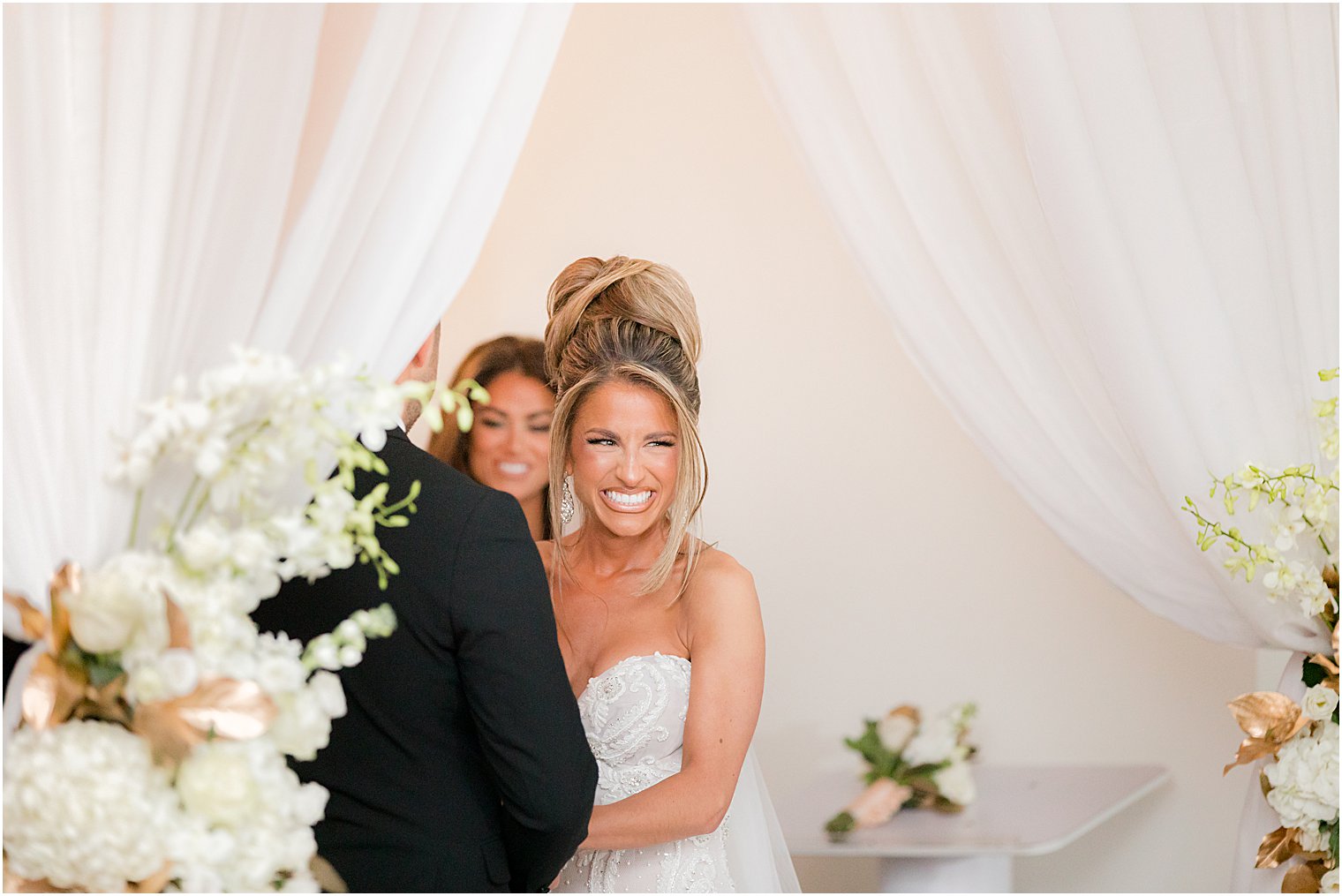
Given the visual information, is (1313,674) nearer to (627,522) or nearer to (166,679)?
(627,522)

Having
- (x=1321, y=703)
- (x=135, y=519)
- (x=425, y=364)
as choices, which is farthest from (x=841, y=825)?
(x=135, y=519)

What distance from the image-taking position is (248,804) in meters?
1.09

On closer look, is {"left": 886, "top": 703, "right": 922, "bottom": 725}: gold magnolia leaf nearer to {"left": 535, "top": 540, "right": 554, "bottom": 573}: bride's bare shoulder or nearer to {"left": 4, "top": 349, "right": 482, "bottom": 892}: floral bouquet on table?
{"left": 535, "top": 540, "right": 554, "bottom": 573}: bride's bare shoulder

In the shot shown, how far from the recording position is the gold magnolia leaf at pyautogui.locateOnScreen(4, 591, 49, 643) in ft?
3.72

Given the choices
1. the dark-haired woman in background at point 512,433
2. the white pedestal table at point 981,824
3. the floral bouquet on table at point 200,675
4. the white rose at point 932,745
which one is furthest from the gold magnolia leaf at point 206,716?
the white rose at point 932,745

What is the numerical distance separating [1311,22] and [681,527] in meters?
1.32

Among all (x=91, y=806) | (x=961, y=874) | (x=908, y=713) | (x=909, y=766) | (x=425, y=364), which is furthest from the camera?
(x=908, y=713)

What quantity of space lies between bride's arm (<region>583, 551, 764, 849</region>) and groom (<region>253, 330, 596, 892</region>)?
424 mm

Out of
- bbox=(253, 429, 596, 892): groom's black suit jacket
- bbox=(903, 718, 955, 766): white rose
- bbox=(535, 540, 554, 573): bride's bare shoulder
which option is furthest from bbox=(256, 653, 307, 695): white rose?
bbox=(903, 718, 955, 766): white rose

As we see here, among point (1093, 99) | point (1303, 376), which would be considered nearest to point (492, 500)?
point (1093, 99)

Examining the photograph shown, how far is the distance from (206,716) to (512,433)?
6.92ft

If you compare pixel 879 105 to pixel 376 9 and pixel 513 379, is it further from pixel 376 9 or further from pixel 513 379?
pixel 513 379

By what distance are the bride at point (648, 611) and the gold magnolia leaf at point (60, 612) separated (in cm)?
108

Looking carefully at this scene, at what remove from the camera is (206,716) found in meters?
1.10
